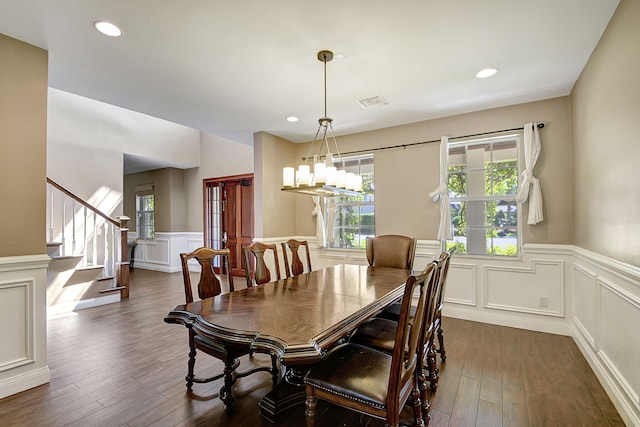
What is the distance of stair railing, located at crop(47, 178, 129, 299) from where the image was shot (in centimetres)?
441

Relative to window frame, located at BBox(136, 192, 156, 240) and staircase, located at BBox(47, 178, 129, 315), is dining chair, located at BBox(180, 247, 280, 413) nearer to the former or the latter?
staircase, located at BBox(47, 178, 129, 315)

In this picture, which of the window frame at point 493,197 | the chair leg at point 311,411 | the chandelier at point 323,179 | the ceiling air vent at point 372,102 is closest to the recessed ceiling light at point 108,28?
the chandelier at point 323,179

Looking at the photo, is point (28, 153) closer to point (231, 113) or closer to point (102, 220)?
point (231, 113)

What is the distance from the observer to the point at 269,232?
4586 mm

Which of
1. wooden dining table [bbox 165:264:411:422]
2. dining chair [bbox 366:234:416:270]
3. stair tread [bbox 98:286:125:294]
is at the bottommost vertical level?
stair tread [bbox 98:286:125:294]

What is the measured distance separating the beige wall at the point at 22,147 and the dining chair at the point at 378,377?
7.58ft

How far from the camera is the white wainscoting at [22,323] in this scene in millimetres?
2119

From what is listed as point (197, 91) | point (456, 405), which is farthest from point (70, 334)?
point (456, 405)

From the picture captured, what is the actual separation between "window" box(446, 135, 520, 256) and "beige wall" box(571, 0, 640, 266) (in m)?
0.77

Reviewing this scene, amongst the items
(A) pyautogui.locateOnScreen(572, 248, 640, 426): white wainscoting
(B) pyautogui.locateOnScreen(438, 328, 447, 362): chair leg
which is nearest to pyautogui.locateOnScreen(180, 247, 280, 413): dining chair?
(B) pyautogui.locateOnScreen(438, 328, 447, 362): chair leg

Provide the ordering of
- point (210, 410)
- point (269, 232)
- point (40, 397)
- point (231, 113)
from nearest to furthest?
point (210, 410) < point (40, 397) < point (231, 113) < point (269, 232)

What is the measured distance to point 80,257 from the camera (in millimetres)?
4121

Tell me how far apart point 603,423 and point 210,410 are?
2412mm

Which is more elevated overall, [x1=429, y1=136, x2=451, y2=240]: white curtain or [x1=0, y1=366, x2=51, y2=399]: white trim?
[x1=429, y1=136, x2=451, y2=240]: white curtain
